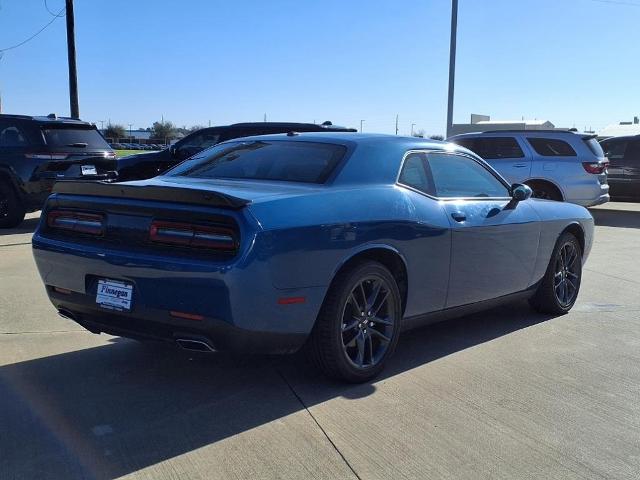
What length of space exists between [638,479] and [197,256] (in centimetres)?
239

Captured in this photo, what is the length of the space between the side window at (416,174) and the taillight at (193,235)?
1.51 meters

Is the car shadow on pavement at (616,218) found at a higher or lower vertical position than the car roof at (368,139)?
lower

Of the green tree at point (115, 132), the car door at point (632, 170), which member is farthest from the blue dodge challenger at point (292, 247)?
the green tree at point (115, 132)

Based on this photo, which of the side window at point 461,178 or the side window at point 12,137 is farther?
the side window at point 12,137

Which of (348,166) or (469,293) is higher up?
(348,166)

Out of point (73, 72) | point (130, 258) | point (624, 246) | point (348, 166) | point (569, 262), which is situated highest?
point (73, 72)

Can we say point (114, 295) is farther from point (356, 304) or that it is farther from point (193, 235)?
point (356, 304)

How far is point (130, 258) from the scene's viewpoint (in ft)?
11.9

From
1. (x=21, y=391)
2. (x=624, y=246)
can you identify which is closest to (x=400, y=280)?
(x=21, y=391)

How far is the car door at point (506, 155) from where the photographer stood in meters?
13.4

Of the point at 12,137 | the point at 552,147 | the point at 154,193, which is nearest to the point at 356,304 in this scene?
the point at 154,193

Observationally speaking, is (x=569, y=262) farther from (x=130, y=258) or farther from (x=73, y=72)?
(x=73, y=72)

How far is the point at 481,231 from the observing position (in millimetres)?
4895

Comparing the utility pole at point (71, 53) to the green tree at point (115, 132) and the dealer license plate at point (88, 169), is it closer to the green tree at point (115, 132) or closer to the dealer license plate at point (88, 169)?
the dealer license plate at point (88, 169)
